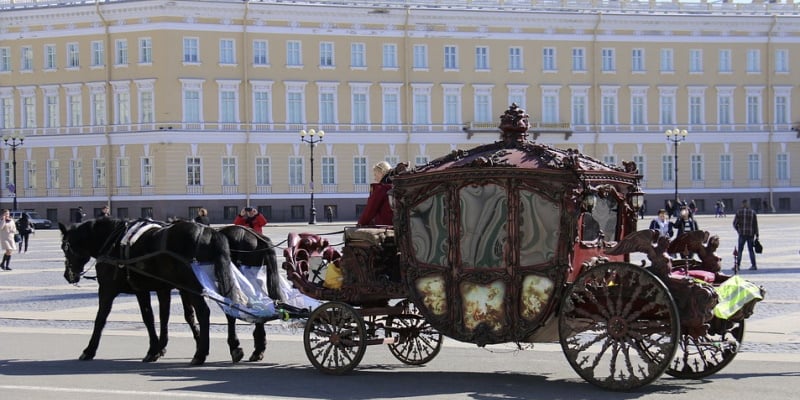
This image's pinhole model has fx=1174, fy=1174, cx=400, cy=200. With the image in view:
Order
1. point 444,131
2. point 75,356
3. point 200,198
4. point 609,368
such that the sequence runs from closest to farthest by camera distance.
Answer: point 609,368
point 75,356
point 200,198
point 444,131

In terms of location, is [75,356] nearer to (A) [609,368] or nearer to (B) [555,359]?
(B) [555,359]

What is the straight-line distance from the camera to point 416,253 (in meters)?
10.0

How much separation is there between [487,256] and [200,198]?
45.6 m

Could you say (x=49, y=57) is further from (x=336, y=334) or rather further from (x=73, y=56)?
(x=336, y=334)

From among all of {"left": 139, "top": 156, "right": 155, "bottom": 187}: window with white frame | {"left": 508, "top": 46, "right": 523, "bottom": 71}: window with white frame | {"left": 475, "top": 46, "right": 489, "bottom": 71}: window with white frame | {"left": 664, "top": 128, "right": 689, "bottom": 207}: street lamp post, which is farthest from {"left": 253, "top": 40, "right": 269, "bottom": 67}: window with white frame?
{"left": 664, "top": 128, "right": 689, "bottom": 207}: street lamp post

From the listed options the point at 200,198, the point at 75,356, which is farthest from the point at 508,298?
the point at 200,198

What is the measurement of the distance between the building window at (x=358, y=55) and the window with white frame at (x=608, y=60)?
12129mm

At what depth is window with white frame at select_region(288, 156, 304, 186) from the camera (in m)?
55.8

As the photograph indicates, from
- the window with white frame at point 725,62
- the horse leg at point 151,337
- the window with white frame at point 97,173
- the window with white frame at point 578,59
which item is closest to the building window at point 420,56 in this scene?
the window with white frame at point 578,59

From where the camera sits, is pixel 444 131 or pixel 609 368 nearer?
pixel 609 368

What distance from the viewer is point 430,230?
9.95m

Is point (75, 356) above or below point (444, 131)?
below

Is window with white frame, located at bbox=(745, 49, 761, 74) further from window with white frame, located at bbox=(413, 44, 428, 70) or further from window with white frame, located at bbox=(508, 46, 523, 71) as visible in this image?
window with white frame, located at bbox=(413, 44, 428, 70)

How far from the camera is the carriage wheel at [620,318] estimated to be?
866cm
